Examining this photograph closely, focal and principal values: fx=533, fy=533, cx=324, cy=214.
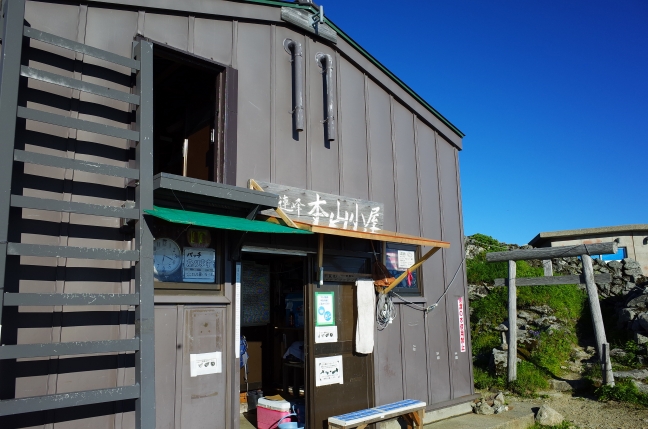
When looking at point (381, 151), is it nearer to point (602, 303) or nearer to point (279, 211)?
point (279, 211)

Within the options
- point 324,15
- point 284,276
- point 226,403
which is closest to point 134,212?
A: point 226,403

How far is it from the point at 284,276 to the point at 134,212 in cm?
545

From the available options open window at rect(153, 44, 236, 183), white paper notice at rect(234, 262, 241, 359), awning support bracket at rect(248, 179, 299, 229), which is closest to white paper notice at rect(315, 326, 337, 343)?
white paper notice at rect(234, 262, 241, 359)

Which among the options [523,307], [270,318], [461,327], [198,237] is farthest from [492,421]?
[523,307]

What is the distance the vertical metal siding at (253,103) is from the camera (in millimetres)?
7289

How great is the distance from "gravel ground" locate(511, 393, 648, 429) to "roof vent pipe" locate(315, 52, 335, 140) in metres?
7.02

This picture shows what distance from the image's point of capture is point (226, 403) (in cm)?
655

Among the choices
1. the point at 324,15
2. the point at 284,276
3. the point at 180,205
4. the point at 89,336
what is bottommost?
the point at 89,336

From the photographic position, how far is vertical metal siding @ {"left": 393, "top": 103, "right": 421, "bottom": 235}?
9.66m

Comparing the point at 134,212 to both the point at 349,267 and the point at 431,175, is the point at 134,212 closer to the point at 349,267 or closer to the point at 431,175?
the point at 349,267

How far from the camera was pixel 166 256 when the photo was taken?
248 inches

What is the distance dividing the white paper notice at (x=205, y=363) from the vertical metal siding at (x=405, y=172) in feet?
13.9

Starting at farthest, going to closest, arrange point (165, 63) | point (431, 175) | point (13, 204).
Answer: point (431, 175)
point (165, 63)
point (13, 204)

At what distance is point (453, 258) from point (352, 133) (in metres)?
3.56
